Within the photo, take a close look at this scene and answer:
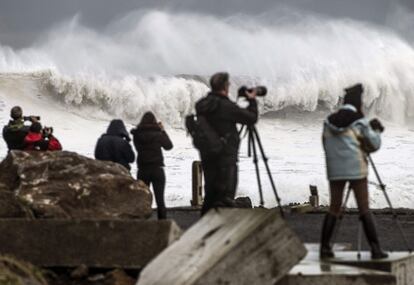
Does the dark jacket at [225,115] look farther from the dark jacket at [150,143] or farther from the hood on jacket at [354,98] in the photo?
the dark jacket at [150,143]

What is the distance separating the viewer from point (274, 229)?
905cm

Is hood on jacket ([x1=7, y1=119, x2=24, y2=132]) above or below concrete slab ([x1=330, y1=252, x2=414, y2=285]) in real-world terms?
above

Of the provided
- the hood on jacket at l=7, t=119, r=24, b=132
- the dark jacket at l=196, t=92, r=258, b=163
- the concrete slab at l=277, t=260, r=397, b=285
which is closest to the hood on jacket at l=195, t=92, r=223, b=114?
the dark jacket at l=196, t=92, r=258, b=163

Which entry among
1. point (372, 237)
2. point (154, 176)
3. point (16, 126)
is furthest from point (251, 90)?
point (16, 126)

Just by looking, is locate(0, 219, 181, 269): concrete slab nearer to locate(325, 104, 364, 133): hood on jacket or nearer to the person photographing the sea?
locate(325, 104, 364, 133): hood on jacket

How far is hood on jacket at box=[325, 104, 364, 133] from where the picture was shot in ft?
33.9

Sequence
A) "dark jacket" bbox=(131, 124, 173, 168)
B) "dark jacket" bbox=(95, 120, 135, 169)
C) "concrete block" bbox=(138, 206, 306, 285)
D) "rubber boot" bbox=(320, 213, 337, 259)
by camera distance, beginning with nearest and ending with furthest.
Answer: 1. "concrete block" bbox=(138, 206, 306, 285)
2. "rubber boot" bbox=(320, 213, 337, 259)
3. "dark jacket" bbox=(131, 124, 173, 168)
4. "dark jacket" bbox=(95, 120, 135, 169)

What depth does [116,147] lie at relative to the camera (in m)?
14.1

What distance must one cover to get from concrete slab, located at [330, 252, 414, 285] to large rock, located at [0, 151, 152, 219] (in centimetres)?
210

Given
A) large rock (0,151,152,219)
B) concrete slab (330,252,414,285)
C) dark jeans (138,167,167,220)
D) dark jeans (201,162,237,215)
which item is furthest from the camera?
dark jeans (138,167,167,220)

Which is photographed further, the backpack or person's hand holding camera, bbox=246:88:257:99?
the backpack

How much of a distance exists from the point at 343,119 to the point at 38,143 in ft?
15.8

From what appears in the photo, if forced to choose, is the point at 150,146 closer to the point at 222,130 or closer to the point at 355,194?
the point at 222,130

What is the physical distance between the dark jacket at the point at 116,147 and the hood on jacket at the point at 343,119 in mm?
4097
